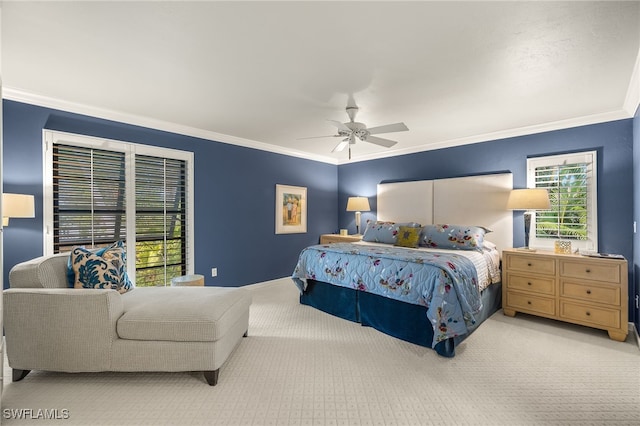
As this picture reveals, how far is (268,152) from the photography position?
5.09 m

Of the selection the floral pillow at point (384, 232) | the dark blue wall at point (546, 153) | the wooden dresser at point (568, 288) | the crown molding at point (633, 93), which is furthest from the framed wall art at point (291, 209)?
the crown molding at point (633, 93)

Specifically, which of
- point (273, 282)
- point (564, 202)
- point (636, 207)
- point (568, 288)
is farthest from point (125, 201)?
point (636, 207)

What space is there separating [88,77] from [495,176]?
4891mm

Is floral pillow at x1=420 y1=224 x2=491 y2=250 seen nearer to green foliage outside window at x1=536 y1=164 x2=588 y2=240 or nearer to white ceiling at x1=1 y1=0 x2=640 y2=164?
green foliage outside window at x1=536 y1=164 x2=588 y2=240

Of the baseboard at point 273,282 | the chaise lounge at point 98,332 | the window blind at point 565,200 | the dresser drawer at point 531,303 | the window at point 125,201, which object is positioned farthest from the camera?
the baseboard at point 273,282

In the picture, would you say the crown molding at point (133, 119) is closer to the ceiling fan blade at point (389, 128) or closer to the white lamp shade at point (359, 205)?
the white lamp shade at point (359, 205)

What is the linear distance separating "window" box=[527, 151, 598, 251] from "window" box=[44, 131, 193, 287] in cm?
472

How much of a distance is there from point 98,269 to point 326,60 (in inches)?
102

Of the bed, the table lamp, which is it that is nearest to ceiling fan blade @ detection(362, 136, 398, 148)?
the bed

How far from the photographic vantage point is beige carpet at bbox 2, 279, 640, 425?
1.85m

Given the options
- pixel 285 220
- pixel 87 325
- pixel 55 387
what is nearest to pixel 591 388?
pixel 87 325

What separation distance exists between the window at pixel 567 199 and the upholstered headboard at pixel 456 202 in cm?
32

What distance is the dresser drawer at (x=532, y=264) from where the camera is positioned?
3.32m

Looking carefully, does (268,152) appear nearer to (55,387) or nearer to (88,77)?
(88,77)
